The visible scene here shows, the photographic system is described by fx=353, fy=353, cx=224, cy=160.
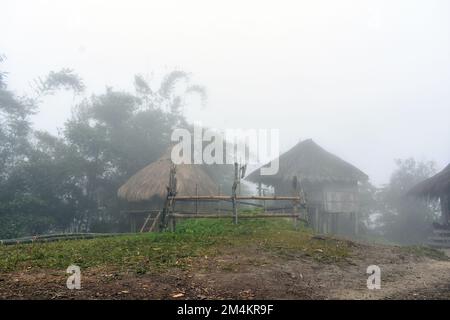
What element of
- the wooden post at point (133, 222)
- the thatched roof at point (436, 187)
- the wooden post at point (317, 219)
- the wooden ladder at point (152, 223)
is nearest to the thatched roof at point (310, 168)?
the wooden post at point (317, 219)

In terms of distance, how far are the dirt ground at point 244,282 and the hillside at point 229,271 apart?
1cm

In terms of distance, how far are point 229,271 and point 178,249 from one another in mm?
2551

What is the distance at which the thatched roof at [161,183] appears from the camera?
21.3 metres

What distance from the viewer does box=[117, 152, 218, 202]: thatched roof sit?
840 inches

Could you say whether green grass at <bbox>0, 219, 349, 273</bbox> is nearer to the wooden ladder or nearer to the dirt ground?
the dirt ground

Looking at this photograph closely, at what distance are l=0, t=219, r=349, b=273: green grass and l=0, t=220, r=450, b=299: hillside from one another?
0.07ft

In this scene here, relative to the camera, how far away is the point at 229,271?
647 centimetres

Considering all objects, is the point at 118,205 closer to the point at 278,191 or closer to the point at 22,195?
the point at 22,195

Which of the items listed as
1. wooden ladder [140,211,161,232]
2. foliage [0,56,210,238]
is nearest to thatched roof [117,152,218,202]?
wooden ladder [140,211,161,232]

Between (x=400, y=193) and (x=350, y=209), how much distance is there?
28.6ft

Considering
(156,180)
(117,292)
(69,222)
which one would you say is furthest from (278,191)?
(117,292)

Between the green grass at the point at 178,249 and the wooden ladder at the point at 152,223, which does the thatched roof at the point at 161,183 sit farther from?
the green grass at the point at 178,249

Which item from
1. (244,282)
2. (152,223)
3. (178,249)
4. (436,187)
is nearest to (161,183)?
(152,223)

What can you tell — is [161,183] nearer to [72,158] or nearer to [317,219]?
[72,158]
